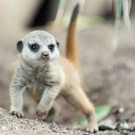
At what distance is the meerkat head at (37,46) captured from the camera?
3930 mm

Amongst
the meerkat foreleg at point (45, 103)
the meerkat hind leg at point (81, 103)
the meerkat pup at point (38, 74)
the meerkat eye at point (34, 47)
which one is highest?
the meerkat eye at point (34, 47)

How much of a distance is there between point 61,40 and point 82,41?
16.5 inches

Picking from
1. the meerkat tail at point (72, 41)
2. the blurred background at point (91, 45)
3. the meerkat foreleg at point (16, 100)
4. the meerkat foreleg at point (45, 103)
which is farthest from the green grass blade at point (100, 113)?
the meerkat foreleg at point (16, 100)

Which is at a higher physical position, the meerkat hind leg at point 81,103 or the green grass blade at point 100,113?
the meerkat hind leg at point 81,103

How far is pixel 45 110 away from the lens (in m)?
3.94

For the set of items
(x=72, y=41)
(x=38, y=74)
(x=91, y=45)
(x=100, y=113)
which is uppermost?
(x=72, y=41)

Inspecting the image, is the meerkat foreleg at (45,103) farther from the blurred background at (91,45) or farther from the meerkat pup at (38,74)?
the blurred background at (91,45)

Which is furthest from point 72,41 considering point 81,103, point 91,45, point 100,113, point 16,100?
point 91,45

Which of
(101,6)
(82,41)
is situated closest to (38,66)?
(82,41)

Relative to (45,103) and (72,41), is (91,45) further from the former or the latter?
(45,103)

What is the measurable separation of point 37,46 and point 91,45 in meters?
3.83

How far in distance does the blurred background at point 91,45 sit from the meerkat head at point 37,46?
1.22 ft

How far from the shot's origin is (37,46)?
4000mm

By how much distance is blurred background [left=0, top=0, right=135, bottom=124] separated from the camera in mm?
6066
